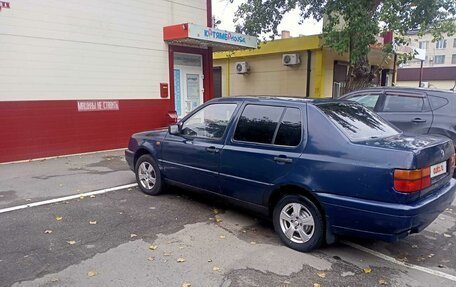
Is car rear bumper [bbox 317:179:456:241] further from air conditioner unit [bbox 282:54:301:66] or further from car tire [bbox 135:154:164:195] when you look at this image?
air conditioner unit [bbox 282:54:301:66]

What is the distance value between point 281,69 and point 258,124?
12.2 m

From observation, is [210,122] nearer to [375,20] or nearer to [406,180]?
[406,180]

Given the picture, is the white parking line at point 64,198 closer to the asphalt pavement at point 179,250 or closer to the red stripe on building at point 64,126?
the asphalt pavement at point 179,250

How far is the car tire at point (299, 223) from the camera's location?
390cm

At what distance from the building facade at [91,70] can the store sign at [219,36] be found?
0.17 feet

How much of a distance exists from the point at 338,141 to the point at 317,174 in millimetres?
387

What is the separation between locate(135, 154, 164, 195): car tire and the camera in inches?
228

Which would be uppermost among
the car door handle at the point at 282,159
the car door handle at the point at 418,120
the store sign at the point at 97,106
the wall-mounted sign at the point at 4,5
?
the wall-mounted sign at the point at 4,5

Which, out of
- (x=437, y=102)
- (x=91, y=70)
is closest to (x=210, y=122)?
(x=437, y=102)

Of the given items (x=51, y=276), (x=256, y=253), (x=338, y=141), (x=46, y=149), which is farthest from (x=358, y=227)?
(x=46, y=149)

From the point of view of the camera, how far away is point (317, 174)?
12.4 feet

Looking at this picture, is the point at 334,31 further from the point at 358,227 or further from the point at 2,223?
the point at 2,223

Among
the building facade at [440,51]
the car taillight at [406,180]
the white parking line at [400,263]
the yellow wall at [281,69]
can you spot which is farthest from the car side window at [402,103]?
the building facade at [440,51]

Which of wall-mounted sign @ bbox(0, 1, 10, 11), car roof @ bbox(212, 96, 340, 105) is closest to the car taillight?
car roof @ bbox(212, 96, 340, 105)
